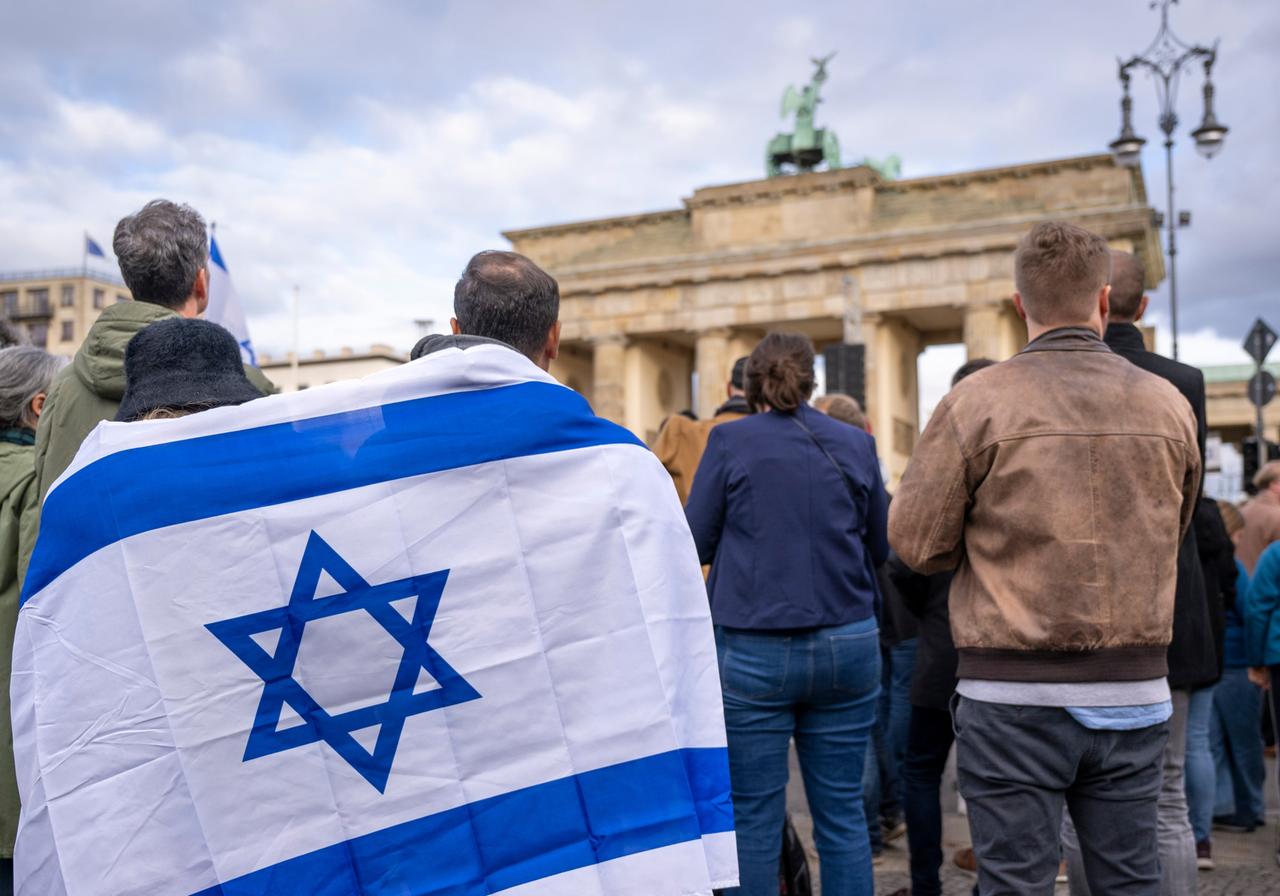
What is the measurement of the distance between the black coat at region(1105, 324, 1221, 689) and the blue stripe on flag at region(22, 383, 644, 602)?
8.14 feet

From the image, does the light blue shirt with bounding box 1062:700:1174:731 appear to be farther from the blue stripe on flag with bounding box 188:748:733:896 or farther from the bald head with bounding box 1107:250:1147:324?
the bald head with bounding box 1107:250:1147:324

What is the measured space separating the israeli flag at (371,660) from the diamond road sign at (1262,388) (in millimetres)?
18886

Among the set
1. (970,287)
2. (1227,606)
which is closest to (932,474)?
(1227,606)

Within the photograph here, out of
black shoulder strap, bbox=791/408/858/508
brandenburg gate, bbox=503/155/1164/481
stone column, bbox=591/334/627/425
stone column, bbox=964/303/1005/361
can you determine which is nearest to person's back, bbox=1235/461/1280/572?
black shoulder strap, bbox=791/408/858/508

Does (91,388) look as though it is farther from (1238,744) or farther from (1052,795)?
(1238,744)

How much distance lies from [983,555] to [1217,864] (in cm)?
380

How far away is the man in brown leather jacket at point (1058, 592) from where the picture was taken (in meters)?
3.06

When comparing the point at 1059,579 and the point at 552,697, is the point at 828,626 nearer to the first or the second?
the point at 1059,579

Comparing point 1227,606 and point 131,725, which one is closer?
point 131,725

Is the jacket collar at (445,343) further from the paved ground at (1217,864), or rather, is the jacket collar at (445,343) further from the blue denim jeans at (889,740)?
the blue denim jeans at (889,740)

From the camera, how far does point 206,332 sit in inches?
98.4

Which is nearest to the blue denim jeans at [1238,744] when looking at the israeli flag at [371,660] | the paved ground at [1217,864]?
the paved ground at [1217,864]

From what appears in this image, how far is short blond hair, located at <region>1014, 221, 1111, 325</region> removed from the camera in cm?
330

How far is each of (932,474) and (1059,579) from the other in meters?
0.41
